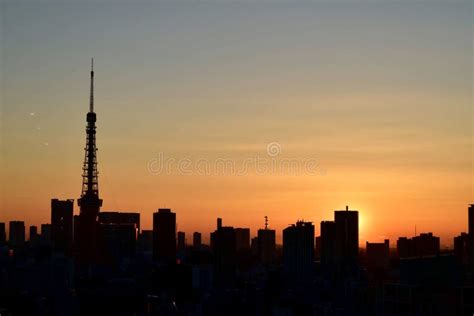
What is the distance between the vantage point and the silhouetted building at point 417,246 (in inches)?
2857

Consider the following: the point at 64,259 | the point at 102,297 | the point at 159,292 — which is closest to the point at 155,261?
the point at 64,259

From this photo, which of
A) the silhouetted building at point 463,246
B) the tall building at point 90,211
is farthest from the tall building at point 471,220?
the tall building at point 90,211

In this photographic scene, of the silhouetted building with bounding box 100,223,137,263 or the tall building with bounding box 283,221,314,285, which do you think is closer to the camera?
the tall building with bounding box 283,221,314,285

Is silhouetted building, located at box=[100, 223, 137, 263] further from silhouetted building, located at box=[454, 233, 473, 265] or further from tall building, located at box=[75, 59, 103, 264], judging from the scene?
silhouetted building, located at box=[454, 233, 473, 265]

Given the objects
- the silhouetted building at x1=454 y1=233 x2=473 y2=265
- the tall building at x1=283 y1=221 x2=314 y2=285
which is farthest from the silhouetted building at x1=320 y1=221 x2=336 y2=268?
the silhouetted building at x1=454 y1=233 x2=473 y2=265

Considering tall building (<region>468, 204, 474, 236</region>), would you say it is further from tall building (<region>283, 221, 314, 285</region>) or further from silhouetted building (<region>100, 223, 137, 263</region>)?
silhouetted building (<region>100, 223, 137, 263</region>)

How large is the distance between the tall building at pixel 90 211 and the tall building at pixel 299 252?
19.8 meters

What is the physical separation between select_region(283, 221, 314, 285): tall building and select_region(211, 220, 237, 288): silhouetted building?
16.7 ft

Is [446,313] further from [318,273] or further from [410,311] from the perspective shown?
[318,273]

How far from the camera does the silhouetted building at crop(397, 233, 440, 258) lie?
72.6 metres

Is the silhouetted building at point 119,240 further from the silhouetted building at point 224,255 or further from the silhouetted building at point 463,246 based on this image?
the silhouetted building at point 463,246

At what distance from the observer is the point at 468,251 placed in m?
65.9

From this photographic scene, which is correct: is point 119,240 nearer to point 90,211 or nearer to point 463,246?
point 90,211

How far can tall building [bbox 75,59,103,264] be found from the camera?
290 ft
